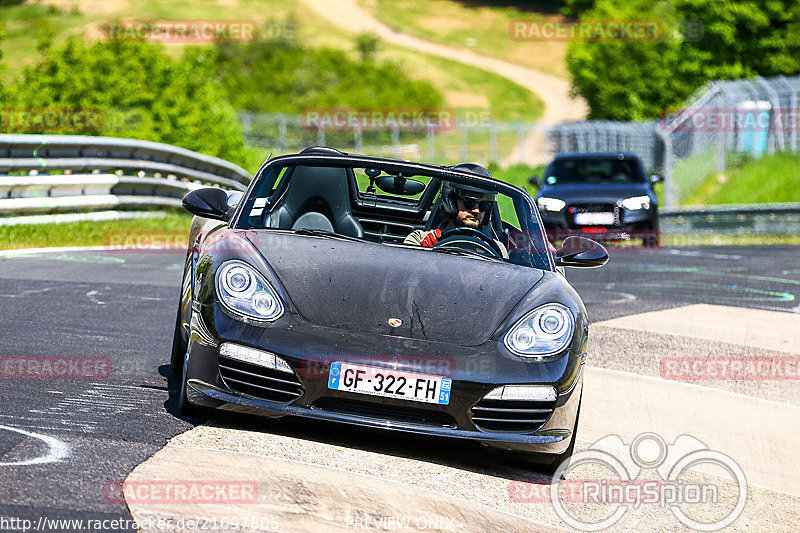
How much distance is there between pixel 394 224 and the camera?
6.82 meters

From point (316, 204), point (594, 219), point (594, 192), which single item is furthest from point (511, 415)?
point (594, 192)

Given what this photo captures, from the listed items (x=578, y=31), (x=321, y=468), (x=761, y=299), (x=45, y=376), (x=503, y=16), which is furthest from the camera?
(x=503, y=16)

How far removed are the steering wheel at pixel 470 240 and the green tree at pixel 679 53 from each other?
1719 inches

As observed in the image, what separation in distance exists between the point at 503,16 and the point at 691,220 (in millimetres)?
82910

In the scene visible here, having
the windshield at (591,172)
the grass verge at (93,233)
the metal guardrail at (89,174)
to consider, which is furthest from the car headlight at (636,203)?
the metal guardrail at (89,174)

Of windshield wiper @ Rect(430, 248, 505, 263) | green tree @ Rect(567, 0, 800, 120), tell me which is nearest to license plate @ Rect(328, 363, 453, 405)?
windshield wiper @ Rect(430, 248, 505, 263)

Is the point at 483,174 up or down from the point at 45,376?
up

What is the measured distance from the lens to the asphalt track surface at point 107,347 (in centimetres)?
434

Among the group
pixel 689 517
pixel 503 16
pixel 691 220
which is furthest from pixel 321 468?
pixel 503 16

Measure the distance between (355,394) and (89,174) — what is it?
1158 centimetres

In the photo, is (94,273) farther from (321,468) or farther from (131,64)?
(131,64)

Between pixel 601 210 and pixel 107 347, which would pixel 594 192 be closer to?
pixel 601 210

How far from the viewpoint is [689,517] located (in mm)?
5055

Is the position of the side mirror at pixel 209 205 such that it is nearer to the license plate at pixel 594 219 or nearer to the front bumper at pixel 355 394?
the front bumper at pixel 355 394
